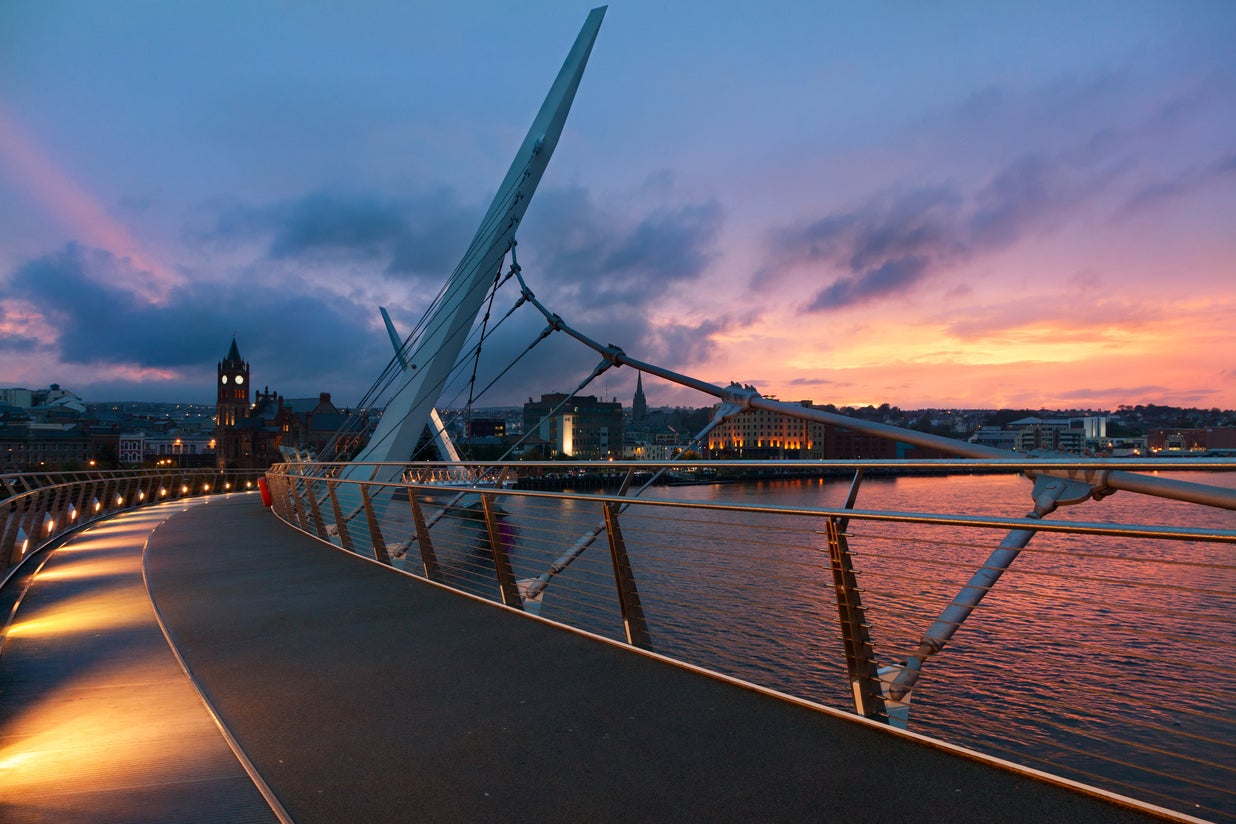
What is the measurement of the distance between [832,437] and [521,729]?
83.1 m

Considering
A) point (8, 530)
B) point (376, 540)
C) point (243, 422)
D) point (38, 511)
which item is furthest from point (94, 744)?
point (243, 422)

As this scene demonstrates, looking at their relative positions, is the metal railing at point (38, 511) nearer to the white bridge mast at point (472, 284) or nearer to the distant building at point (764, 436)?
the white bridge mast at point (472, 284)

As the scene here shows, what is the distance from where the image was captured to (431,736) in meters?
3.05

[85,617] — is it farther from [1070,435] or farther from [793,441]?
[793,441]

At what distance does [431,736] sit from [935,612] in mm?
9204

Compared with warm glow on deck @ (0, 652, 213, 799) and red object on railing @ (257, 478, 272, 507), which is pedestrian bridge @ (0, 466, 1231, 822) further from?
red object on railing @ (257, 478, 272, 507)

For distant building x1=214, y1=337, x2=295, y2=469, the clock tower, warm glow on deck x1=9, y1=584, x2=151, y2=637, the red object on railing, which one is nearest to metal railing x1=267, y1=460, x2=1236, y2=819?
the red object on railing

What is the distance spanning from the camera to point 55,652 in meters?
4.48

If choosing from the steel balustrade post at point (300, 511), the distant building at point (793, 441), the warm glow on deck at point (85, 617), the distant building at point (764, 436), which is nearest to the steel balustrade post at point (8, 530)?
the warm glow on deck at point (85, 617)

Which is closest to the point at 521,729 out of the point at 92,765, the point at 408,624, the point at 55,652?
the point at 92,765

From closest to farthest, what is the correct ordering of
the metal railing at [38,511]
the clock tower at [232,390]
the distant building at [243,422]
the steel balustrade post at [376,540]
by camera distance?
the metal railing at [38,511] → the steel balustrade post at [376,540] → the distant building at [243,422] → the clock tower at [232,390]

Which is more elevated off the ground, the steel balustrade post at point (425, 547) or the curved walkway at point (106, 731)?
the steel balustrade post at point (425, 547)

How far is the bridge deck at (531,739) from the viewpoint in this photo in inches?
95.0

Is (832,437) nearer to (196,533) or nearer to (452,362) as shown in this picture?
(452,362)
